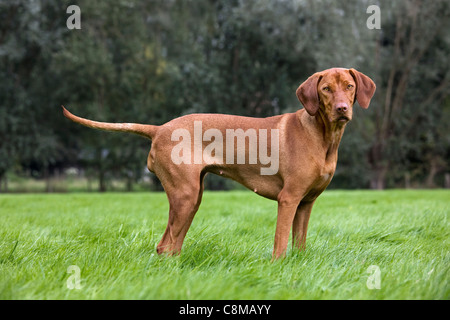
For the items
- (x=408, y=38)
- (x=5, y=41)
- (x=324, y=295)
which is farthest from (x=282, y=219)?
(x=408, y=38)

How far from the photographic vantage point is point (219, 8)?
23609 millimetres

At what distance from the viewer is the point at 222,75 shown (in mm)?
23484

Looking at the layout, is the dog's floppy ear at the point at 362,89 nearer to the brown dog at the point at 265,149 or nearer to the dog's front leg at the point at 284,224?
Result: the brown dog at the point at 265,149

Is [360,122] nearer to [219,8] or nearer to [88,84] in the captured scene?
[219,8]

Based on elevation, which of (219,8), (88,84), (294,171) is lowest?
(294,171)

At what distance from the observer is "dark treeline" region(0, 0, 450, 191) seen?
2119cm

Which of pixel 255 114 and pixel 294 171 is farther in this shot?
pixel 255 114

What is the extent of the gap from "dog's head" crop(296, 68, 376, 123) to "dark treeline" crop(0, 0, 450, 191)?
1732 centimetres

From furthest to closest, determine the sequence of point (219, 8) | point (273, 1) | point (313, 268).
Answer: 1. point (219, 8)
2. point (273, 1)
3. point (313, 268)

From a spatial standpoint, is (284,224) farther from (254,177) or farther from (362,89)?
(362,89)

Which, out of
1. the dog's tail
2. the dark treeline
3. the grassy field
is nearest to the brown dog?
the dog's tail

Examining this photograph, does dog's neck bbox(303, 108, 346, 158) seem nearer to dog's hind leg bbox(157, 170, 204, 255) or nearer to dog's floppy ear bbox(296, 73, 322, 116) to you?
dog's floppy ear bbox(296, 73, 322, 116)

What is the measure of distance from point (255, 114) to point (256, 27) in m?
4.94

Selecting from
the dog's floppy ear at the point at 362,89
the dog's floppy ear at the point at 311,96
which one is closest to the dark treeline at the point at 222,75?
the dog's floppy ear at the point at 362,89
